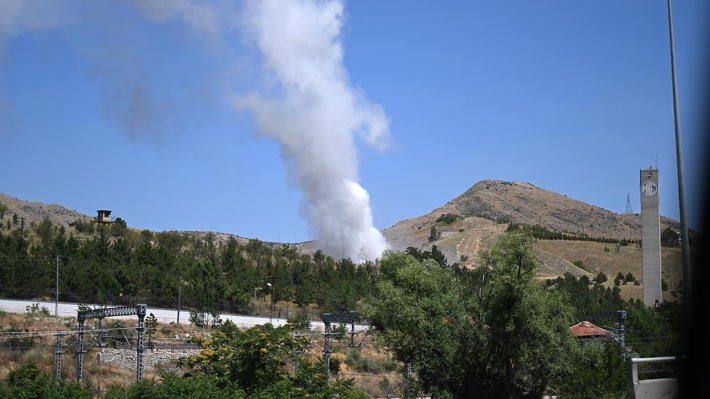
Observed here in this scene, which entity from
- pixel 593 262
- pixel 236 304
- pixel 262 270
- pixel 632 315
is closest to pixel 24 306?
pixel 236 304

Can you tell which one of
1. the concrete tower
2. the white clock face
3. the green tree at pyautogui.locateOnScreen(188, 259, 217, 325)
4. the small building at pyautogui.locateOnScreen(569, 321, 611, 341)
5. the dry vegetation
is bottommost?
the dry vegetation

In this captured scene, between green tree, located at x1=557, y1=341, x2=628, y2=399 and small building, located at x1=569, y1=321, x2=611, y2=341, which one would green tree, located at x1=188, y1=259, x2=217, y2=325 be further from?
green tree, located at x1=557, y1=341, x2=628, y2=399

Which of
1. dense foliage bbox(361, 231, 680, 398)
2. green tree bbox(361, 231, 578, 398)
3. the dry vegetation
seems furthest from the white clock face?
green tree bbox(361, 231, 578, 398)

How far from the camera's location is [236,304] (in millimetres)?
64188

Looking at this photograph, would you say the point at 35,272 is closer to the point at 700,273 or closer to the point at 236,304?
the point at 236,304

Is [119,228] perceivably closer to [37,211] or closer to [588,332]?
[37,211]

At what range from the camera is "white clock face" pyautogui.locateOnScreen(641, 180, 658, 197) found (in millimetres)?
80700

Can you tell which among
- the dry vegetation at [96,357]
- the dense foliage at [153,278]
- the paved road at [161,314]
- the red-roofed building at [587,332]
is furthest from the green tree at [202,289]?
the red-roofed building at [587,332]

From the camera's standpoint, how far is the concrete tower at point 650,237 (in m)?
78.0

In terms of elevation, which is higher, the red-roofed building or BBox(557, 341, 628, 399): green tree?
the red-roofed building

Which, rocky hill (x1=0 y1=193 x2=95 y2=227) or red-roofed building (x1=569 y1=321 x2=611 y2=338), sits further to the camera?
rocky hill (x1=0 y1=193 x2=95 y2=227)

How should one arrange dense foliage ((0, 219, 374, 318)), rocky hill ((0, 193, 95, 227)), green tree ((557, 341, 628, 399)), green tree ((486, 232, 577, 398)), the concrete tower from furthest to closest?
rocky hill ((0, 193, 95, 227)) < the concrete tower < dense foliage ((0, 219, 374, 318)) < green tree ((486, 232, 577, 398)) < green tree ((557, 341, 628, 399))

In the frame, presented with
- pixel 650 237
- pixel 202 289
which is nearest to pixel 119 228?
pixel 202 289

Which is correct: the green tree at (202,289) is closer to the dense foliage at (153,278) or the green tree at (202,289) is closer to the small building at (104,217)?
the dense foliage at (153,278)
